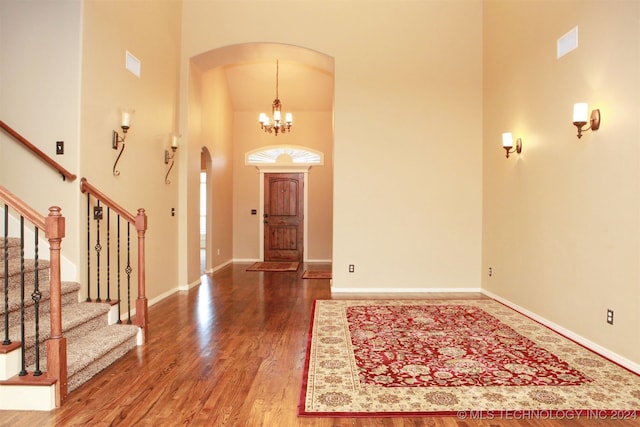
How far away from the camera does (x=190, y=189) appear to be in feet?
18.9

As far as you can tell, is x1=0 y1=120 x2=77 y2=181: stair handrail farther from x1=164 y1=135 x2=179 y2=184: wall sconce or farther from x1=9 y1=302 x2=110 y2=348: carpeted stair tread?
x1=164 y1=135 x2=179 y2=184: wall sconce

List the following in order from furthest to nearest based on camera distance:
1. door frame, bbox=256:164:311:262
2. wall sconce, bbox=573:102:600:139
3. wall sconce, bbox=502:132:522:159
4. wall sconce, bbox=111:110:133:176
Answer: door frame, bbox=256:164:311:262, wall sconce, bbox=502:132:522:159, wall sconce, bbox=111:110:133:176, wall sconce, bbox=573:102:600:139

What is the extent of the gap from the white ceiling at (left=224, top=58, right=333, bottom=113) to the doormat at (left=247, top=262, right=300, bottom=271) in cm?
351

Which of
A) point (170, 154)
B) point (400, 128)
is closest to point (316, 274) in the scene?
point (400, 128)

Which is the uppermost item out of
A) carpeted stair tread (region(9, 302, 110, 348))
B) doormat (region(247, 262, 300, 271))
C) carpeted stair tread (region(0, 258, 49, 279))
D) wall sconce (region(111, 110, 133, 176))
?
wall sconce (region(111, 110, 133, 176))

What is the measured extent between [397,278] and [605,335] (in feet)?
8.91

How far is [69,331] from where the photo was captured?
9.10ft

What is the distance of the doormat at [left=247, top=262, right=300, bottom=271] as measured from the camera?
7.77 meters

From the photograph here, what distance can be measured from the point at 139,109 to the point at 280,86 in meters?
4.41

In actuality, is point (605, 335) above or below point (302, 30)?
below

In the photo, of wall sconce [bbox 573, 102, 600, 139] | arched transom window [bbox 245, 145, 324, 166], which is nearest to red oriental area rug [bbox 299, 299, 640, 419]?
wall sconce [bbox 573, 102, 600, 139]

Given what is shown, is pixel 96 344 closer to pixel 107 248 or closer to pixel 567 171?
pixel 107 248

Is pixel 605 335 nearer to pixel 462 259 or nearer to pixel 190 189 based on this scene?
pixel 462 259

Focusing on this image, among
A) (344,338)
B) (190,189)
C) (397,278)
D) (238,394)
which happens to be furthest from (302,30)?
(238,394)
